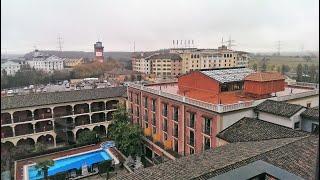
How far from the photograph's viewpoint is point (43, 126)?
1928 centimetres

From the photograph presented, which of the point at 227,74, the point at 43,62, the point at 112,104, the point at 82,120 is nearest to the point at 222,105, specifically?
the point at 227,74

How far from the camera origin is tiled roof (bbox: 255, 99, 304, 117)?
11508 mm

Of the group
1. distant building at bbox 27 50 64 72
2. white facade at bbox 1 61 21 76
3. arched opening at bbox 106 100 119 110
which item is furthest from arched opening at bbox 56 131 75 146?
white facade at bbox 1 61 21 76

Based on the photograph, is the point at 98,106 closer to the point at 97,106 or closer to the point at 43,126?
the point at 97,106

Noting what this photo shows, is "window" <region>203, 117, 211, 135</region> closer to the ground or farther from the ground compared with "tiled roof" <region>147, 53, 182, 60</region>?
closer to the ground

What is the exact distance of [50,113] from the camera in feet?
63.6

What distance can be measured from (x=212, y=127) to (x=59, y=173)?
7827mm

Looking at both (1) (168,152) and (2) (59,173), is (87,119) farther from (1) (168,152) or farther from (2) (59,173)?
(1) (168,152)

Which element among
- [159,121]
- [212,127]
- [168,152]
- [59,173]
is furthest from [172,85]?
[59,173]

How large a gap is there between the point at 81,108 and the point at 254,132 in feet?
44.3

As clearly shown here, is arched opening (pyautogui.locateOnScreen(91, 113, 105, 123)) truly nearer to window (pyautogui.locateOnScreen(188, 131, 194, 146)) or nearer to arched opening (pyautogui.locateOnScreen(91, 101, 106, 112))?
arched opening (pyautogui.locateOnScreen(91, 101, 106, 112))

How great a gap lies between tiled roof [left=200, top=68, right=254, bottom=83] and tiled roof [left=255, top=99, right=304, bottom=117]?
2.52m

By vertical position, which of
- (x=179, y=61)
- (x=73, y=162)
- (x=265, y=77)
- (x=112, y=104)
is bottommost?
(x=73, y=162)

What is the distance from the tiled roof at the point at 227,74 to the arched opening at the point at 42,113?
11.0 metres
